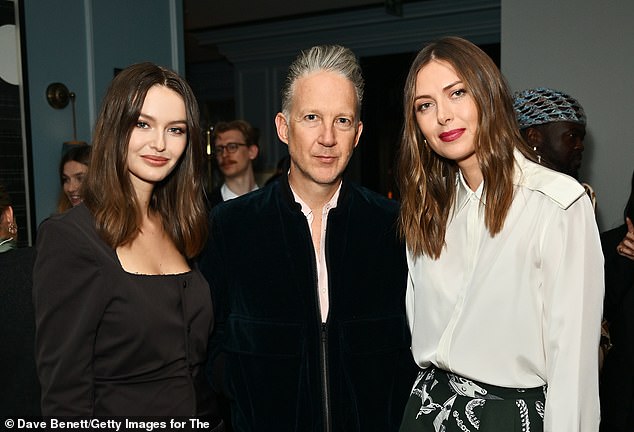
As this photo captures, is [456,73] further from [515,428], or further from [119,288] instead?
[119,288]

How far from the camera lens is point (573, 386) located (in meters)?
1.46

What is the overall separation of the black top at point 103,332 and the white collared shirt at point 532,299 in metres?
0.69

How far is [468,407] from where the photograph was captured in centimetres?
161

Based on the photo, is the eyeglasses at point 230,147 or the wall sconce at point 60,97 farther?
the eyeglasses at point 230,147

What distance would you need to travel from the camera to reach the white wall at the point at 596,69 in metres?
3.60

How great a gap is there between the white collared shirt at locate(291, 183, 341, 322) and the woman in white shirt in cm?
27

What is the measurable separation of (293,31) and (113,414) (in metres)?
7.12

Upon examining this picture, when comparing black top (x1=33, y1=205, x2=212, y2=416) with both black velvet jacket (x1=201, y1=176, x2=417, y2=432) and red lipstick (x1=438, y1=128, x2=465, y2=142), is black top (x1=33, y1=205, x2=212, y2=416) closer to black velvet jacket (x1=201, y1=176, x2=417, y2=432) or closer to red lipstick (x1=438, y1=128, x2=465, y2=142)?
black velvet jacket (x1=201, y1=176, x2=417, y2=432)

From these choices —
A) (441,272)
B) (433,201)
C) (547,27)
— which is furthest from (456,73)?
(547,27)

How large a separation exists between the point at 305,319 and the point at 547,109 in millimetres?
1565

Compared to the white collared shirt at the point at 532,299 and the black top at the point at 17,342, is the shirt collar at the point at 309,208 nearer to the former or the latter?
the white collared shirt at the point at 532,299

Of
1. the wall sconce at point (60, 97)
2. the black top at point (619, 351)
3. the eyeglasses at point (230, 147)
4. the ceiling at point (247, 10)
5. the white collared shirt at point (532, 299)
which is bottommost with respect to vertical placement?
the black top at point (619, 351)

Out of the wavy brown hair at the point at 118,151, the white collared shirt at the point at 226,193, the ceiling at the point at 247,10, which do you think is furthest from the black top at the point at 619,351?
the ceiling at the point at 247,10

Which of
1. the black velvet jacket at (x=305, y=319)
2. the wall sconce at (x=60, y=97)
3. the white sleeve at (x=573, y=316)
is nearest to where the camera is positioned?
the white sleeve at (x=573, y=316)
